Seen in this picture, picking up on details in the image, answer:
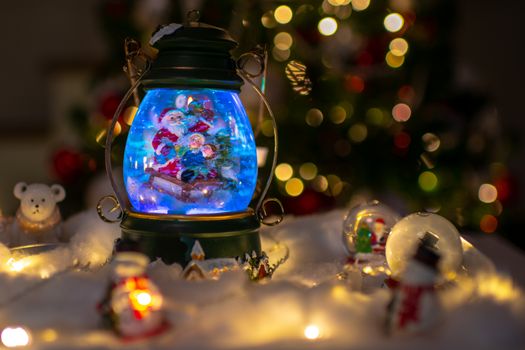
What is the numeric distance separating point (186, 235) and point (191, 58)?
0.43 meters

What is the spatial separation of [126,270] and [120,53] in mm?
2183

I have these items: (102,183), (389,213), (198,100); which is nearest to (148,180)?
(198,100)

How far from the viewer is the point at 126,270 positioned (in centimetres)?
116

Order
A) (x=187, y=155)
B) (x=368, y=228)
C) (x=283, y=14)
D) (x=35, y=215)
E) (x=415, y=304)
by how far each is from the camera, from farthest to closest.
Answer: (x=283, y=14), (x=35, y=215), (x=368, y=228), (x=187, y=155), (x=415, y=304)

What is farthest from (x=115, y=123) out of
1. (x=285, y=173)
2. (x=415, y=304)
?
(x=285, y=173)

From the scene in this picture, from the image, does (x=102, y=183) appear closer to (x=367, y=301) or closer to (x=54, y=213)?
(x=54, y=213)

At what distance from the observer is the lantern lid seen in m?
1.57

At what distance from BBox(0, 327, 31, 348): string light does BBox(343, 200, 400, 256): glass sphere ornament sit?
866 mm

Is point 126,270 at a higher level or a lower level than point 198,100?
lower

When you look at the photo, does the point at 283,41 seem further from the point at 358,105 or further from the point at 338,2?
the point at 358,105

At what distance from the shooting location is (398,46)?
3133 mm

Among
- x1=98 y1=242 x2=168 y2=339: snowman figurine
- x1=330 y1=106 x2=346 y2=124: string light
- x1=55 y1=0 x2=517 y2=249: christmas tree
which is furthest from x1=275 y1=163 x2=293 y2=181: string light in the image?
x1=98 y1=242 x2=168 y2=339: snowman figurine

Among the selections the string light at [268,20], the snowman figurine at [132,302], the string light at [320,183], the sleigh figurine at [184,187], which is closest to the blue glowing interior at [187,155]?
the sleigh figurine at [184,187]

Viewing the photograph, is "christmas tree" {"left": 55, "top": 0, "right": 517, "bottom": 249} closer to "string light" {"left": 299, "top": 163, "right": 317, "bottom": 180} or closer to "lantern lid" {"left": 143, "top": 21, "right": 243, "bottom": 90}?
"string light" {"left": 299, "top": 163, "right": 317, "bottom": 180}
